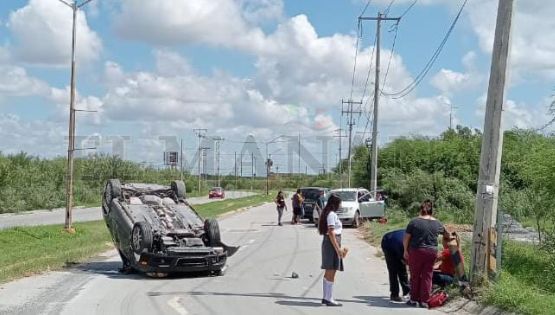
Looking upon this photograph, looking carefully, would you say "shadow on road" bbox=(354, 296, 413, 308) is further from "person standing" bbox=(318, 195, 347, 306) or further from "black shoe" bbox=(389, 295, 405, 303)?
"person standing" bbox=(318, 195, 347, 306)

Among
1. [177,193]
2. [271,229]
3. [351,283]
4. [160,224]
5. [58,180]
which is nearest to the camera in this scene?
[351,283]

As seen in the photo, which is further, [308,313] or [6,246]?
[6,246]

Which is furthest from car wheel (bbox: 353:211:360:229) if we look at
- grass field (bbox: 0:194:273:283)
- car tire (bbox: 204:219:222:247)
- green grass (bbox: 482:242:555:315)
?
car tire (bbox: 204:219:222:247)

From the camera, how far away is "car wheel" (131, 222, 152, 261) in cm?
1521

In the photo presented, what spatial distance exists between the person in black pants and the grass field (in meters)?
7.83

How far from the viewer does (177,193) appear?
60.6 feet

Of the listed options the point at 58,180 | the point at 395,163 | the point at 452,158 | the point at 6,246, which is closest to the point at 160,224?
the point at 6,246

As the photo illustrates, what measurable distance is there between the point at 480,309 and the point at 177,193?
9464mm

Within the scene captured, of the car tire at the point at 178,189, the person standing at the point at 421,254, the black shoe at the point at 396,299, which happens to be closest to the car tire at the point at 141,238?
the car tire at the point at 178,189

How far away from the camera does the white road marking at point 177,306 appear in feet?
36.2

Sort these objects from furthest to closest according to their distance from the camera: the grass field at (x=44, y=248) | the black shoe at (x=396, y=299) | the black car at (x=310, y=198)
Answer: the black car at (x=310, y=198) < the grass field at (x=44, y=248) < the black shoe at (x=396, y=299)

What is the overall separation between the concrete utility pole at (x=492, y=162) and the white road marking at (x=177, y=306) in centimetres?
463

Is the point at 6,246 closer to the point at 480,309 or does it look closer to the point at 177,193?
the point at 177,193

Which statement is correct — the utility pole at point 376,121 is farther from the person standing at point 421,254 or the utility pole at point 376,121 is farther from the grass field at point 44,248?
the person standing at point 421,254
